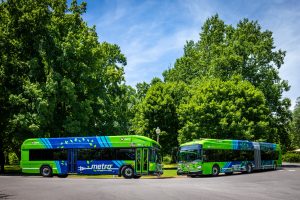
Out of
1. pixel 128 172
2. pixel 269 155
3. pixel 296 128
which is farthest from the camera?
pixel 296 128

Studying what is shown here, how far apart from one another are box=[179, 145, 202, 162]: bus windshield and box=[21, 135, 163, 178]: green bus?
3.13 metres

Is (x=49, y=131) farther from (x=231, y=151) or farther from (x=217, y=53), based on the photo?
(x=217, y=53)

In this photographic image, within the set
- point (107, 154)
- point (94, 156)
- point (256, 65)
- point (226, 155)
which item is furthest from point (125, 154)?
point (256, 65)

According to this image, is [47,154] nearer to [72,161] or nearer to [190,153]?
[72,161]

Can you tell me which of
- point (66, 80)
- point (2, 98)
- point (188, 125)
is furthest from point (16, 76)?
point (188, 125)

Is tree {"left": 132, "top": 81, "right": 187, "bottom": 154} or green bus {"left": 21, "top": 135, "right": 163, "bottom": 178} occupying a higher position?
tree {"left": 132, "top": 81, "right": 187, "bottom": 154}

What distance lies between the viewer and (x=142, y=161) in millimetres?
28531

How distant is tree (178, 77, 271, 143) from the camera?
4525cm

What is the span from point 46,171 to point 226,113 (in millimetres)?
24136

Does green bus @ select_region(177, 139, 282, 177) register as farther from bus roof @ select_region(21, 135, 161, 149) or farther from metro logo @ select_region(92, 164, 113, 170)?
metro logo @ select_region(92, 164, 113, 170)

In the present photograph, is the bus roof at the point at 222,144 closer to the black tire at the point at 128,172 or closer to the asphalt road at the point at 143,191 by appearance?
the black tire at the point at 128,172

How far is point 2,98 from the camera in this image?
3494 centimetres

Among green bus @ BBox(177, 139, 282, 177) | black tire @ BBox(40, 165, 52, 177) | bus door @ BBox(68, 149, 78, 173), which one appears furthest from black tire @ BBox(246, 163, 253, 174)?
black tire @ BBox(40, 165, 52, 177)

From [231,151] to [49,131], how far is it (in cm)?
1763
